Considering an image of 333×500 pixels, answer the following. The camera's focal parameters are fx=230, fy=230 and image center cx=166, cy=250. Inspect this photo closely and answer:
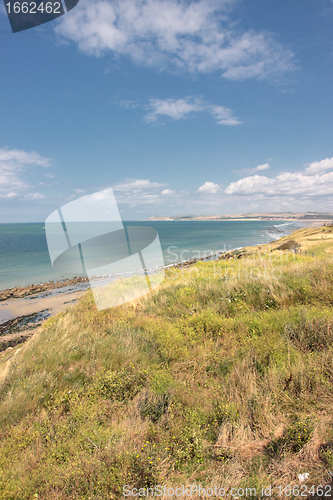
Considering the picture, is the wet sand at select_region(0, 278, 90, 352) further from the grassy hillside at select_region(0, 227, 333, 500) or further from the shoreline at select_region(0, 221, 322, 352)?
the grassy hillside at select_region(0, 227, 333, 500)

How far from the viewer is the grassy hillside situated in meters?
2.81

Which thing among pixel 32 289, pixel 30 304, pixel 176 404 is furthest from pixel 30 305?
pixel 176 404

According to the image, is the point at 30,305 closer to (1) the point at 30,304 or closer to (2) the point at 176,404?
(1) the point at 30,304

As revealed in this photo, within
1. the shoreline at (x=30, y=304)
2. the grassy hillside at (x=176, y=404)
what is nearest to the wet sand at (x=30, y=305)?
the shoreline at (x=30, y=304)

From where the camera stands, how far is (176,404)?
4.00 m

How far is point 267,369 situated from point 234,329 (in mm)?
1598

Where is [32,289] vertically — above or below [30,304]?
above

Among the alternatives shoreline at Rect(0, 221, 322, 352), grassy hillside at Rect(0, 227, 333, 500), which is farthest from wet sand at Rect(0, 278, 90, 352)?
grassy hillside at Rect(0, 227, 333, 500)

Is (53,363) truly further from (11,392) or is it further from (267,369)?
(267,369)

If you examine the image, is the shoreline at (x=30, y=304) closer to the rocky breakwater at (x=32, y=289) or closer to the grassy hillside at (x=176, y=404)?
the rocky breakwater at (x=32, y=289)

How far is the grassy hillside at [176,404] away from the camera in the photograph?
281 cm

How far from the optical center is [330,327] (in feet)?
16.2

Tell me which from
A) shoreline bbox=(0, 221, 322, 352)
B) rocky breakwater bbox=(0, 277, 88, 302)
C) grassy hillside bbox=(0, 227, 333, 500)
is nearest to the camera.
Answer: grassy hillside bbox=(0, 227, 333, 500)

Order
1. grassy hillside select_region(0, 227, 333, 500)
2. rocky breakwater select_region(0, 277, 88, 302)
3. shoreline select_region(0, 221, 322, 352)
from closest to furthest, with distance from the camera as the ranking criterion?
grassy hillside select_region(0, 227, 333, 500), shoreline select_region(0, 221, 322, 352), rocky breakwater select_region(0, 277, 88, 302)
